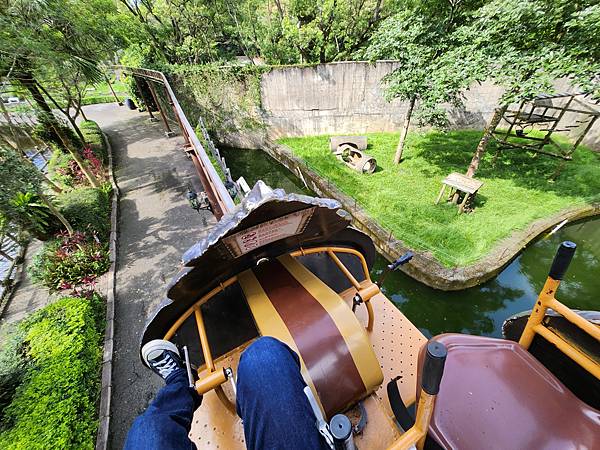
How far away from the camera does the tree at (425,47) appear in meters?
6.93

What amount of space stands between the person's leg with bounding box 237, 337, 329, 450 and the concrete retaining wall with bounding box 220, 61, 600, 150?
40.2ft

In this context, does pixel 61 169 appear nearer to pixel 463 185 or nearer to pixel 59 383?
pixel 59 383

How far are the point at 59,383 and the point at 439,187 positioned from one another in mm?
10166

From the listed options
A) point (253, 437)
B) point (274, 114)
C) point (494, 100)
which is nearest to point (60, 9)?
point (274, 114)

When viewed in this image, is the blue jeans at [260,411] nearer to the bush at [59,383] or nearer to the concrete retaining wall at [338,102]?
the bush at [59,383]

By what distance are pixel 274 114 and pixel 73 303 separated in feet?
37.2

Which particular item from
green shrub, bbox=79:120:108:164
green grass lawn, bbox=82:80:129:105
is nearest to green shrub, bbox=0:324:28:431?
green shrub, bbox=79:120:108:164

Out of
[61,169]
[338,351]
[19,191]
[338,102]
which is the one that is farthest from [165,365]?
[338,102]

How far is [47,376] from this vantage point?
362cm

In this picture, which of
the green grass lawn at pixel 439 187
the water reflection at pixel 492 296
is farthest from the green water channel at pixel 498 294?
the green grass lawn at pixel 439 187

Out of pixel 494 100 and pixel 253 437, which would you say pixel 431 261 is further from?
pixel 494 100

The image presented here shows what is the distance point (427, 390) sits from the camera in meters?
1.27

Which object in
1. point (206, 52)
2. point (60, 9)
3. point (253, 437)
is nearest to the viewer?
point (253, 437)

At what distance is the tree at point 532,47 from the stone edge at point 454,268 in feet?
11.0
